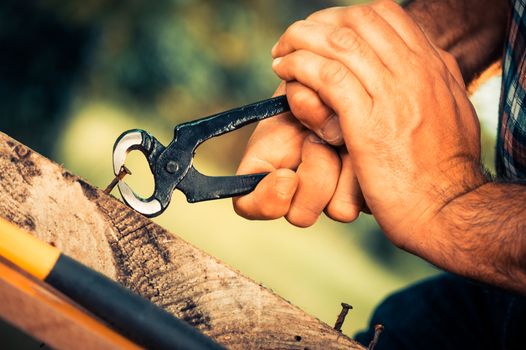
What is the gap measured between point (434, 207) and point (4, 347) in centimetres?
189

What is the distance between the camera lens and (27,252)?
56cm

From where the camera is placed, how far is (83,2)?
3.17 metres

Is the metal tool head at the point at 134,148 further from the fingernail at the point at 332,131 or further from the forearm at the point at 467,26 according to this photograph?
the forearm at the point at 467,26

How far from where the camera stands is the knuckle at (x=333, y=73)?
0.89m

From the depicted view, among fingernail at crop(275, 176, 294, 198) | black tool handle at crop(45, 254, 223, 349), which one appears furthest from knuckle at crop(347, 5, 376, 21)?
black tool handle at crop(45, 254, 223, 349)

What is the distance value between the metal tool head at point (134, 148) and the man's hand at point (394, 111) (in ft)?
0.85

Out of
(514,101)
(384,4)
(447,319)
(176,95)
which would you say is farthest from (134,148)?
(176,95)

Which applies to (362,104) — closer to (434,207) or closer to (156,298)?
(434,207)

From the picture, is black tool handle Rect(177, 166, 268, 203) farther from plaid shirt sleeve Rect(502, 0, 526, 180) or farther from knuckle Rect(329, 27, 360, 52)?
plaid shirt sleeve Rect(502, 0, 526, 180)

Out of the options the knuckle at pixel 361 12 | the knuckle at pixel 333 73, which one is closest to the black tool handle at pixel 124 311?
the knuckle at pixel 333 73

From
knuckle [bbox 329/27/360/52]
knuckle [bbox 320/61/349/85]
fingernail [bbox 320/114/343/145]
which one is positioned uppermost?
knuckle [bbox 329/27/360/52]

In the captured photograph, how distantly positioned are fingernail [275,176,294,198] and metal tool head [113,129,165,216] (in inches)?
7.3

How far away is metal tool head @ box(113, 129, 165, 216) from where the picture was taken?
79cm

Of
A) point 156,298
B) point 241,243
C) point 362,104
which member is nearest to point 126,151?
point 156,298
